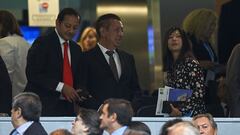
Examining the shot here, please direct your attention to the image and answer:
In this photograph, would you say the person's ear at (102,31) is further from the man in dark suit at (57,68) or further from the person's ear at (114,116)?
the person's ear at (114,116)

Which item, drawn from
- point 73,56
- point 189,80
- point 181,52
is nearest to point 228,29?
point 181,52

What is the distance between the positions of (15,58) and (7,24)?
444 mm

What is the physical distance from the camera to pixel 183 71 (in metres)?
10.7

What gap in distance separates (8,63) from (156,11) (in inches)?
153

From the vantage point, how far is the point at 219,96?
11.9 meters

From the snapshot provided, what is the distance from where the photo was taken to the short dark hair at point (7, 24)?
37.3ft

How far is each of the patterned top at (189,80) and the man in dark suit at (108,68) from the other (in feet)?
1.88

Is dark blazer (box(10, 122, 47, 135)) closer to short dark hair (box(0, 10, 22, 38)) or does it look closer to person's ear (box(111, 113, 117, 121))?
person's ear (box(111, 113, 117, 121))

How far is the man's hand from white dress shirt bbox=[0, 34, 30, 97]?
37.1 inches

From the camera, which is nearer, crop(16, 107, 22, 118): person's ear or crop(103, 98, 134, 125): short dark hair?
crop(103, 98, 134, 125): short dark hair

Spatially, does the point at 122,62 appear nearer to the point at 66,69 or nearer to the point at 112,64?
the point at 112,64

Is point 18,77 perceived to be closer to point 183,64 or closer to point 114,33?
point 114,33

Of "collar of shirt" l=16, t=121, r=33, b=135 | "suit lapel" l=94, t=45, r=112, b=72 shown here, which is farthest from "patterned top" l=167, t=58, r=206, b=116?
"collar of shirt" l=16, t=121, r=33, b=135

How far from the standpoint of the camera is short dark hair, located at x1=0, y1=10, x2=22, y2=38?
11375mm
